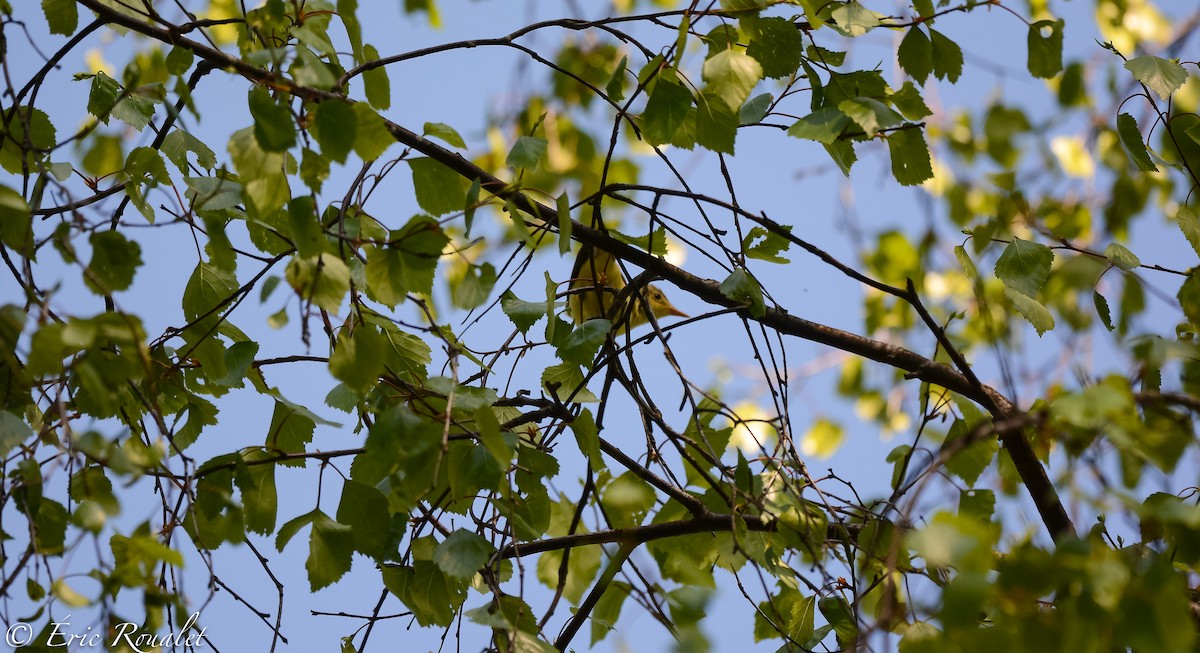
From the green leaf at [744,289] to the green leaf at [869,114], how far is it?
0.27m

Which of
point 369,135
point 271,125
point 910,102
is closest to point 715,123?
point 910,102

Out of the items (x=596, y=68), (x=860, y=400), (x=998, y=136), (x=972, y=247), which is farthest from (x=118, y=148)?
(x=860, y=400)

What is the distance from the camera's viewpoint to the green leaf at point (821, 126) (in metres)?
1.08

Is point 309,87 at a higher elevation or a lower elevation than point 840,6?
lower

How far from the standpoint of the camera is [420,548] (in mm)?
1263

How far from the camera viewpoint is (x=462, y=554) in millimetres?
1072

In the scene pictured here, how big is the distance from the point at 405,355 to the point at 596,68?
5.10 feet

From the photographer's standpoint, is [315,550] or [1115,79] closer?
[315,550]

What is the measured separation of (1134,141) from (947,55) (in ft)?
0.94

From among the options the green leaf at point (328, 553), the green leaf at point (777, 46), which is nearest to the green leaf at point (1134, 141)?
the green leaf at point (777, 46)

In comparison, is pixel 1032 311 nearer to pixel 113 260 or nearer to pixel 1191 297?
pixel 1191 297

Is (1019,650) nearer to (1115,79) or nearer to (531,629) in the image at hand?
(531,629)

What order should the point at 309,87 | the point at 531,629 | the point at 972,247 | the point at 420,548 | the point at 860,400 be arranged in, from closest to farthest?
the point at 309,87
the point at 531,629
the point at 420,548
the point at 972,247
the point at 860,400

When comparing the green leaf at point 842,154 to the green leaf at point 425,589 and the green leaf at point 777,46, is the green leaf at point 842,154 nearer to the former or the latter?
the green leaf at point 777,46
